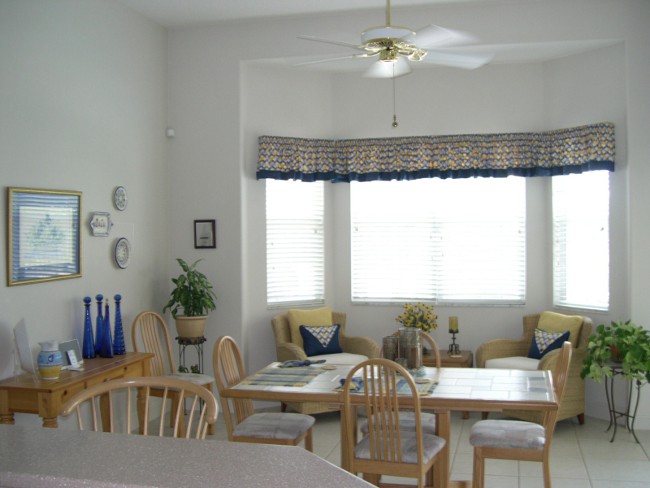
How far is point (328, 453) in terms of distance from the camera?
5.04 metres

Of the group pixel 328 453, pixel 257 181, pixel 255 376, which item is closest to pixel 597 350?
pixel 328 453

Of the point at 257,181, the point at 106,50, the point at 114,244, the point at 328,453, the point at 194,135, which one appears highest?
the point at 106,50

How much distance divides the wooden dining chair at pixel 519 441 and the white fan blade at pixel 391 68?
71.8 inches

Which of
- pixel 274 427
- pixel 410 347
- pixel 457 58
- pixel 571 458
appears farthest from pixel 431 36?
pixel 571 458

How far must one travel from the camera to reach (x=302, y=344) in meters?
6.27

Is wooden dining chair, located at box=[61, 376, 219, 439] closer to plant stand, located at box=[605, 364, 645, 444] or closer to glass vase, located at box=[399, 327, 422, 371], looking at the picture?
glass vase, located at box=[399, 327, 422, 371]

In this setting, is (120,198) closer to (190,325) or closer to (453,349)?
(190,325)

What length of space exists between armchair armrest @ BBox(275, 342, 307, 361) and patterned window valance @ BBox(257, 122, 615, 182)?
1.52 meters

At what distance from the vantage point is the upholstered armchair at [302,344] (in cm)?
600

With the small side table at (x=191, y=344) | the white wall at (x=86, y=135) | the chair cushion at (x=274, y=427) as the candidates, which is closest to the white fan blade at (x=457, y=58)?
the chair cushion at (x=274, y=427)

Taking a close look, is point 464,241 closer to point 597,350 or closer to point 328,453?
point 597,350

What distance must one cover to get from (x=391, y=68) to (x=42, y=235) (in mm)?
2458

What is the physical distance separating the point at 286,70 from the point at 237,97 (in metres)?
0.69

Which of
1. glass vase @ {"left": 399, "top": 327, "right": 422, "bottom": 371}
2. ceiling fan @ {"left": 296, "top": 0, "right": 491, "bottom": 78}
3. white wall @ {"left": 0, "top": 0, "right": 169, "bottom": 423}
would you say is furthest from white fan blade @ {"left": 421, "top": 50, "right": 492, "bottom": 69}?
white wall @ {"left": 0, "top": 0, "right": 169, "bottom": 423}
